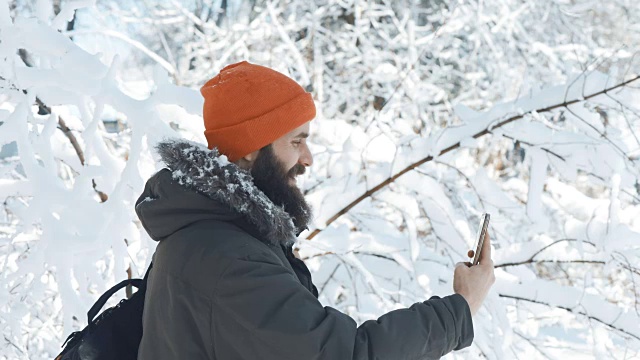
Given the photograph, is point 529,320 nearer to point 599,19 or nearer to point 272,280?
point 272,280

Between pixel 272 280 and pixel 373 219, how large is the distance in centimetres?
229

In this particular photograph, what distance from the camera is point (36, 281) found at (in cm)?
205

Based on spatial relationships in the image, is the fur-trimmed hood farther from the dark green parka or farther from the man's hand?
the man's hand

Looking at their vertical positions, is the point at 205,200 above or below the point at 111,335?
above

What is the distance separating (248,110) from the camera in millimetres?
1514

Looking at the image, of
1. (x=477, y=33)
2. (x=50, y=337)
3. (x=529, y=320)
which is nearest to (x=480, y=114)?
(x=529, y=320)

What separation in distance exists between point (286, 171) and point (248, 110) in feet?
0.48

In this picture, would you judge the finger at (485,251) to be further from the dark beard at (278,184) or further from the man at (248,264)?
the dark beard at (278,184)

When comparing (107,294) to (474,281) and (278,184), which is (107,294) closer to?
(278,184)

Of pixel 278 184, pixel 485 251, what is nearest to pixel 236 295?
pixel 278 184

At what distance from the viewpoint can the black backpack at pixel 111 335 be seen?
1387 mm

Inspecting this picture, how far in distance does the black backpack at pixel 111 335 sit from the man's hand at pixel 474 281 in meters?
0.63

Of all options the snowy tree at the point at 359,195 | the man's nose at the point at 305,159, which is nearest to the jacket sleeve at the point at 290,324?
the man's nose at the point at 305,159

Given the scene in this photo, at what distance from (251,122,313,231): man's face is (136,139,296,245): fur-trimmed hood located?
3.2 inches
